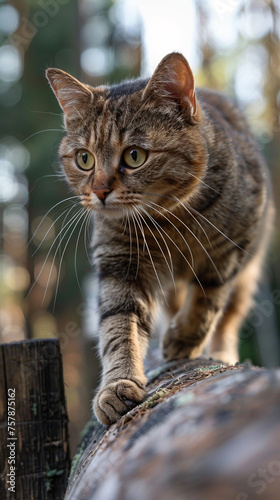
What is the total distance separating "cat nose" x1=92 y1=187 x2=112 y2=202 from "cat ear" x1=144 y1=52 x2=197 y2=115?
0.51 metres

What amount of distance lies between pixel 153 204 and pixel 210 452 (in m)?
1.48

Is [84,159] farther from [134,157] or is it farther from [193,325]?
[193,325]

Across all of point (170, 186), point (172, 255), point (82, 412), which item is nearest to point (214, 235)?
point (172, 255)

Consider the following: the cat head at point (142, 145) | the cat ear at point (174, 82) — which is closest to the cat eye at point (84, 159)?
the cat head at point (142, 145)

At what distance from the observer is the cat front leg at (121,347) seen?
1797 millimetres

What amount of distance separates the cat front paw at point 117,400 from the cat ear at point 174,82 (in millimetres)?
1220

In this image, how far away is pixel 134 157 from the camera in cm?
213

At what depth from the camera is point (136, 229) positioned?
229 cm

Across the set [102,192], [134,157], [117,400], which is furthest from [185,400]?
[134,157]

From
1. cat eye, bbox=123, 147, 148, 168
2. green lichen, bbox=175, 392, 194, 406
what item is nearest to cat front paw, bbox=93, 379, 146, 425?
green lichen, bbox=175, 392, 194, 406

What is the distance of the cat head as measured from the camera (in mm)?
2092

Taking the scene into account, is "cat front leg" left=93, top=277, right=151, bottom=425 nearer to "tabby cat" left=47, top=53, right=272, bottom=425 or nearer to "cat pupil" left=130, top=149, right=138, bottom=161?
"tabby cat" left=47, top=53, right=272, bottom=425

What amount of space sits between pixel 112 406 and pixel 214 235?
1010 mm

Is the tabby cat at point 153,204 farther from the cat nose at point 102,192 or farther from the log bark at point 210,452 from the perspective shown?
the log bark at point 210,452
